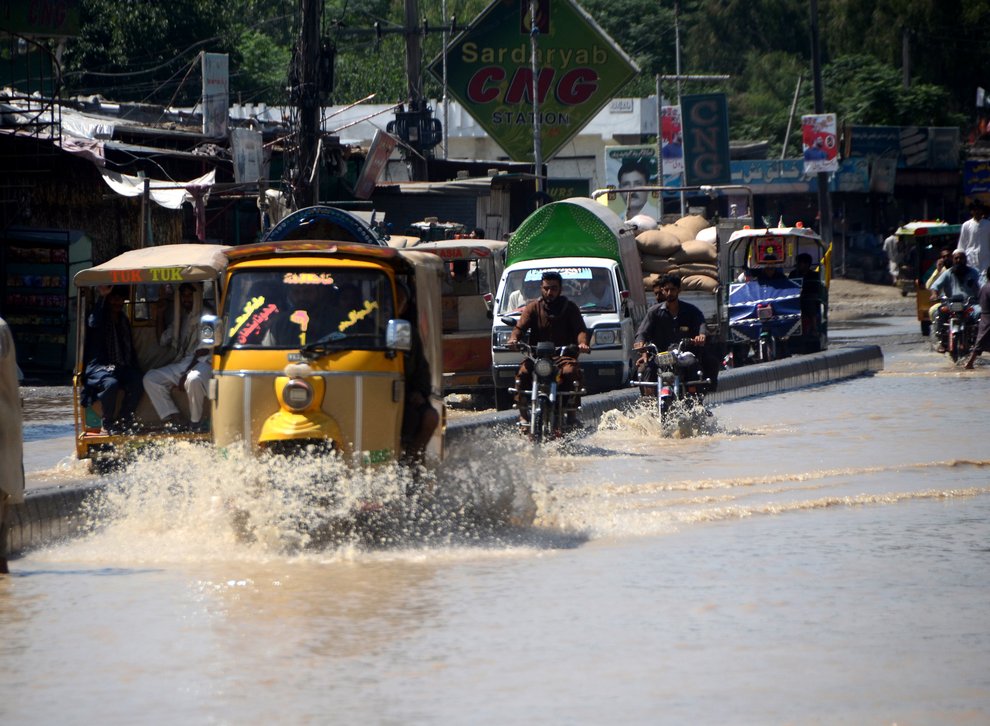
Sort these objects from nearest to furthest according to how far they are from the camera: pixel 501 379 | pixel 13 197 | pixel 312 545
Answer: pixel 312 545 < pixel 501 379 < pixel 13 197

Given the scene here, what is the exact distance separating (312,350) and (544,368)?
185 inches

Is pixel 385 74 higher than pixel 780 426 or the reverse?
higher

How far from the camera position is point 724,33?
6419cm

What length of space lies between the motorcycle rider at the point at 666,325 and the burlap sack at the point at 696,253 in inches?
350

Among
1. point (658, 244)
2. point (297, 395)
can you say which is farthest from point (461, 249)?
point (297, 395)

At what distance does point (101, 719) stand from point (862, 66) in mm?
53568

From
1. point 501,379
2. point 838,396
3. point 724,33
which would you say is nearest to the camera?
point 501,379

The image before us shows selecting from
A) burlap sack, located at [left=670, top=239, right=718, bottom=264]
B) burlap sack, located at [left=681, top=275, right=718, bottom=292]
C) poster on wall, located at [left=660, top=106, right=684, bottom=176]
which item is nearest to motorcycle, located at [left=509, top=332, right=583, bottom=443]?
burlap sack, located at [left=681, top=275, right=718, bottom=292]

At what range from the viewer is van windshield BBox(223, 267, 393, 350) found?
30.9 ft

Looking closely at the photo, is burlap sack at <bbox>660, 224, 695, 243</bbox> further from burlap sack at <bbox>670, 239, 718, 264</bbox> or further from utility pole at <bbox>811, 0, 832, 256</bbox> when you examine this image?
utility pole at <bbox>811, 0, 832, 256</bbox>

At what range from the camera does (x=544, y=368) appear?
13.7 m

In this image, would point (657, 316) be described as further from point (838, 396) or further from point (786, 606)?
point (786, 606)

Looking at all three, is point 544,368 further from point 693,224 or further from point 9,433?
point 693,224

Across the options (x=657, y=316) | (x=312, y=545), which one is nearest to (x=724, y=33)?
(x=657, y=316)
